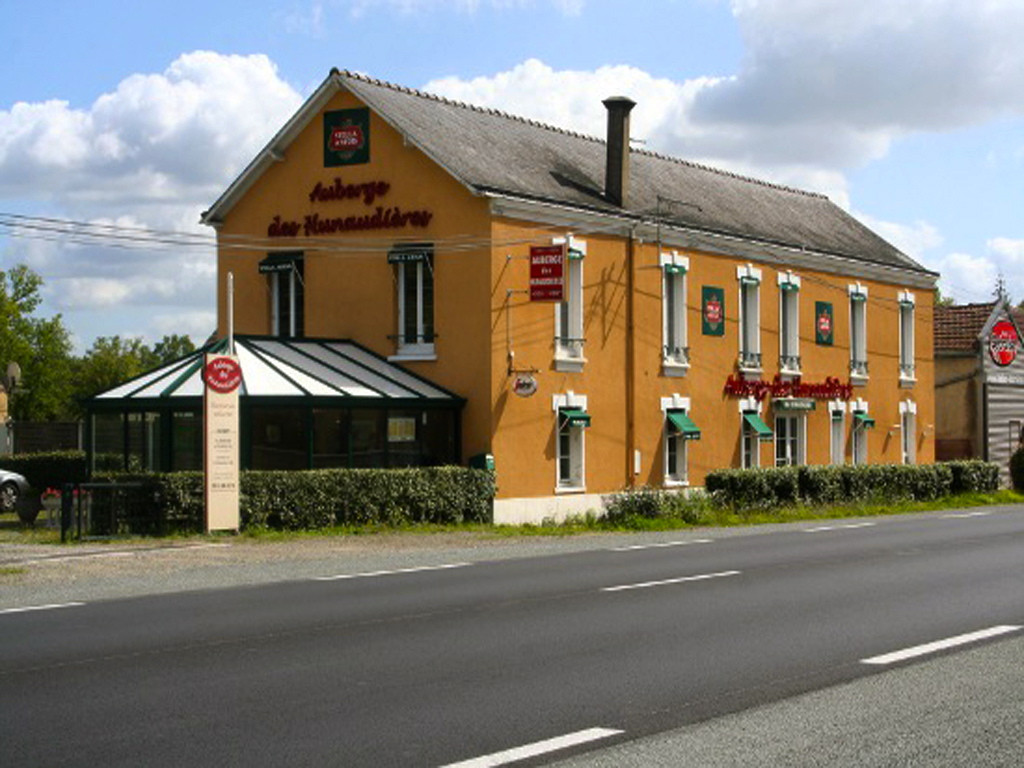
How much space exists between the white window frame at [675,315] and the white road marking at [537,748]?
27800 mm

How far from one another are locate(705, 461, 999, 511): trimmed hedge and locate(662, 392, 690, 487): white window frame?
11.0 feet

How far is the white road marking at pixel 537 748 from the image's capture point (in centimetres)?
752

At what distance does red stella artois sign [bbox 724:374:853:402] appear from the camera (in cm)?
3844

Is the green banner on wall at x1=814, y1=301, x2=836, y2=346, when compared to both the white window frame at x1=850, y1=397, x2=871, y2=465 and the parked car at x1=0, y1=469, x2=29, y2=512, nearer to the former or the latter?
the white window frame at x1=850, y1=397, x2=871, y2=465

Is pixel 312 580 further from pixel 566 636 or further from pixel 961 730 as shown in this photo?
pixel 961 730

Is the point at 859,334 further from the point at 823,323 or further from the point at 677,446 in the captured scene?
the point at 677,446

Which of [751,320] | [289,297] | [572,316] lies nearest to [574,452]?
[572,316]

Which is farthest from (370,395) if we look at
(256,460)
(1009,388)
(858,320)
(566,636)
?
(1009,388)

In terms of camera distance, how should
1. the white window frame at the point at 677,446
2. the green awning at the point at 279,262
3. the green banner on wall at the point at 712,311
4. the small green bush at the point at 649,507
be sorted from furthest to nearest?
the green banner on wall at the point at 712,311 < the white window frame at the point at 677,446 < the green awning at the point at 279,262 < the small green bush at the point at 649,507

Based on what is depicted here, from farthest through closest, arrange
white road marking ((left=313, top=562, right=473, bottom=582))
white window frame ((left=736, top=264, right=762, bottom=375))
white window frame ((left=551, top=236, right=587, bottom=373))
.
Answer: white window frame ((left=736, top=264, right=762, bottom=375))
white window frame ((left=551, top=236, right=587, bottom=373))
white road marking ((left=313, top=562, right=473, bottom=582))

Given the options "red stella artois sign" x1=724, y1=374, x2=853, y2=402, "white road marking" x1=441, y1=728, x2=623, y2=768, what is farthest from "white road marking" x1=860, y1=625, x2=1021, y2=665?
"red stella artois sign" x1=724, y1=374, x2=853, y2=402

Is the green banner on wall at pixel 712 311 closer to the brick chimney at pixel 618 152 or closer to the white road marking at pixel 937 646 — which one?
the brick chimney at pixel 618 152

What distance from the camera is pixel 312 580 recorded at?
17.3 metres

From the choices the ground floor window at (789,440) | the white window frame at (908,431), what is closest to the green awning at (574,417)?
the ground floor window at (789,440)
